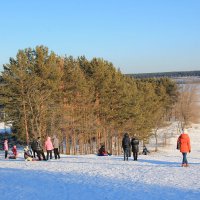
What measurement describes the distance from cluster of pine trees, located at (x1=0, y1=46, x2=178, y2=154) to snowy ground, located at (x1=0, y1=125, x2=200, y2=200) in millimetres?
21269

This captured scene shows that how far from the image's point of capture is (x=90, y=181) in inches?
695

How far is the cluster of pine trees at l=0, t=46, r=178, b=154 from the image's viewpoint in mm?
43625

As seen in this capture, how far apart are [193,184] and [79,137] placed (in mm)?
37261

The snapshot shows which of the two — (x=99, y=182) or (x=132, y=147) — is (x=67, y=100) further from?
(x=99, y=182)

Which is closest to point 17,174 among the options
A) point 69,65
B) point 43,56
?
point 43,56

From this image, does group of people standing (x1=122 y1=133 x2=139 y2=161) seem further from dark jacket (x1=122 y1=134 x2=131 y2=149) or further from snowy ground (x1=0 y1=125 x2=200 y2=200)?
snowy ground (x1=0 y1=125 x2=200 y2=200)

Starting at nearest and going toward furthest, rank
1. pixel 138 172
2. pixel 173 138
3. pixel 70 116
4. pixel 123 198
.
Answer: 1. pixel 123 198
2. pixel 138 172
3. pixel 70 116
4. pixel 173 138

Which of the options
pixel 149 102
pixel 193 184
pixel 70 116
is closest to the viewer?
pixel 193 184

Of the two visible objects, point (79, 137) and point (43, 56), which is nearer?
point (43, 56)

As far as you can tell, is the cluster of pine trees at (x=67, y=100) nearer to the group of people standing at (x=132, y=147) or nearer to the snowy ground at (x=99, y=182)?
the group of people standing at (x=132, y=147)

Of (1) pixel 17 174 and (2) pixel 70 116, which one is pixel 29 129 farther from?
(1) pixel 17 174

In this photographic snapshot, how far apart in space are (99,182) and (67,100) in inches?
1294

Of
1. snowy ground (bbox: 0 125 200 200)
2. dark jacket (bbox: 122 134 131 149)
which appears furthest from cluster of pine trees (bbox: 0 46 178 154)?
snowy ground (bbox: 0 125 200 200)

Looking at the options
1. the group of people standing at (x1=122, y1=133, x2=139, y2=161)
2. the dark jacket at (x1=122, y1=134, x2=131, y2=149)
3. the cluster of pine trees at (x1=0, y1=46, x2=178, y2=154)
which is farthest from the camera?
the cluster of pine trees at (x1=0, y1=46, x2=178, y2=154)
